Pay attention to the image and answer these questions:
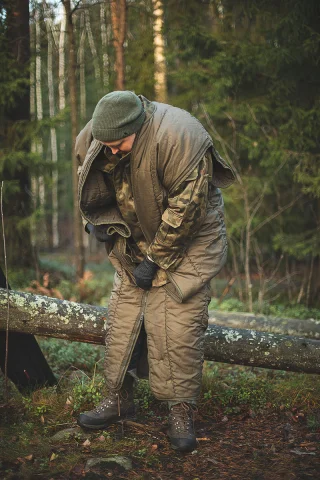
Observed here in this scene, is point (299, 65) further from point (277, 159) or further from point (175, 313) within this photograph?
point (175, 313)

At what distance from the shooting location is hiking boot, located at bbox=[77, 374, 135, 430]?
11.2 ft

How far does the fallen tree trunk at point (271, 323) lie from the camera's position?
5.71m

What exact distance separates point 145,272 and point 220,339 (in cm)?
103

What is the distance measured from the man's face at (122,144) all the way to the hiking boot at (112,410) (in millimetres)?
1709

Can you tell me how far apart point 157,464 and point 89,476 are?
445 mm

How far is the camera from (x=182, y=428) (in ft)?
10.7

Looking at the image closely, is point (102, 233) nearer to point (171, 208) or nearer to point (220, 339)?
point (171, 208)

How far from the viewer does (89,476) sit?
9.30ft

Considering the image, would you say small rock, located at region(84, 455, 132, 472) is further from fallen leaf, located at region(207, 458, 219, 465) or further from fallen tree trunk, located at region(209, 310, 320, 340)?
fallen tree trunk, located at region(209, 310, 320, 340)

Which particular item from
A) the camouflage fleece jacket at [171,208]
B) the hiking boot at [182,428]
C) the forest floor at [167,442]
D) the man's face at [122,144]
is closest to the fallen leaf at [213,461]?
the forest floor at [167,442]

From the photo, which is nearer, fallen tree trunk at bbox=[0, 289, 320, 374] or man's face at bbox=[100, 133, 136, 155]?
man's face at bbox=[100, 133, 136, 155]

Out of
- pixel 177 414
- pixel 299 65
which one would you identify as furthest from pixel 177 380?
pixel 299 65

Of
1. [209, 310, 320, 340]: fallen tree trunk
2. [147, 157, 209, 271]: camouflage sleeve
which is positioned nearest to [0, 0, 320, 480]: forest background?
[209, 310, 320, 340]: fallen tree trunk

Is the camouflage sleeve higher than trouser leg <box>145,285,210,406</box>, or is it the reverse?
the camouflage sleeve
